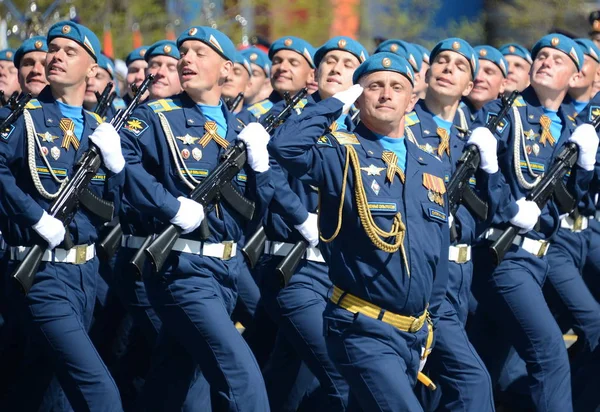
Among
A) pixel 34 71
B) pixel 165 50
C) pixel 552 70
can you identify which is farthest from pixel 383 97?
pixel 165 50

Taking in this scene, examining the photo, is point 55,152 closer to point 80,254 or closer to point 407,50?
point 80,254

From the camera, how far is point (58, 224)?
651 cm

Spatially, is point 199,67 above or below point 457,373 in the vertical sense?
above

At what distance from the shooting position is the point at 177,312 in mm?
6535

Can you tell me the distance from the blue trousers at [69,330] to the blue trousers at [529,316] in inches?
88.9

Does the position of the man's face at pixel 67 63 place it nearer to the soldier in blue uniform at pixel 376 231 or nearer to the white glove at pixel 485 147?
the soldier in blue uniform at pixel 376 231

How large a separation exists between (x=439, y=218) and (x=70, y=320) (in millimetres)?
1805

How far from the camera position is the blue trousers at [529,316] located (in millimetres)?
7438

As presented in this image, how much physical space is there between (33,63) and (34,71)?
78mm

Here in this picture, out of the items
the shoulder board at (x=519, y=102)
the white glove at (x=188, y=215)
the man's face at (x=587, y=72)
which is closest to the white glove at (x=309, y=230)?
the white glove at (x=188, y=215)

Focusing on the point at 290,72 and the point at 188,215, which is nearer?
the point at 188,215

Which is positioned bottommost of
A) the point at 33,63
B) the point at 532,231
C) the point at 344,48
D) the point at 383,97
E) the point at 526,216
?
the point at 532,231

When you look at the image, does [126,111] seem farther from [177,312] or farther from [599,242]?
[599,242]

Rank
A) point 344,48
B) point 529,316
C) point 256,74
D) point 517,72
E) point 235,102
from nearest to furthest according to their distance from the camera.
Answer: point 529,316 < point 344,48 < point 235,102 < point 517,72 < point 256,74
